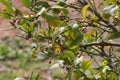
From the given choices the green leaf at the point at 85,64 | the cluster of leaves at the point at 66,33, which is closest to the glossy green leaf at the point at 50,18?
the cluster of leaves at the point at 66,33

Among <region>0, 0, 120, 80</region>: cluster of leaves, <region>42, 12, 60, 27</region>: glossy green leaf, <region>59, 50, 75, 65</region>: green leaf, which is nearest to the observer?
<region>42, 12, 60, 27</region>: glossy green leaf

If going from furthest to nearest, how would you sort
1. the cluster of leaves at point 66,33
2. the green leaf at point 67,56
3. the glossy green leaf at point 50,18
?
1. the green leaf at point 67,56
2. the cluster of leaves at point 66,33
3. the glossy green leaf at point 50,18

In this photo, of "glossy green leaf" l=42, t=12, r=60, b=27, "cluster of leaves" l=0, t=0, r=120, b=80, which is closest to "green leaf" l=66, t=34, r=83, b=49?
"cluster of leaves" l=0, t=0, r=120, b=80

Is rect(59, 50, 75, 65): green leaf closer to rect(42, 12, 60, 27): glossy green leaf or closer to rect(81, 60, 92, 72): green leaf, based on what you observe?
rect(81, 60, 92, 72): green leaf

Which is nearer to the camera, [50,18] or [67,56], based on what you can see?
[50,18]

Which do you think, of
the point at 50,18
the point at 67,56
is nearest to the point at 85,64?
the point at 67,56

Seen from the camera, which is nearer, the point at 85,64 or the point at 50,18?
the point at 50,18

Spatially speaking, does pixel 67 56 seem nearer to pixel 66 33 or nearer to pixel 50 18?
pixel 66 33

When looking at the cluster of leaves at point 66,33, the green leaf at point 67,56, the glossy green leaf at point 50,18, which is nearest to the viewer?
the glossy green leaf at point 50,18

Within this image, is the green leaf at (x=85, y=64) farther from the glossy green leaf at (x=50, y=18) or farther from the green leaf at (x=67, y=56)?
the glossy green leaf at (x=50, y=18)

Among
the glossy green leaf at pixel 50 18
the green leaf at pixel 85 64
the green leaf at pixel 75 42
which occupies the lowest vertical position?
the green leaf at pixel 85 64

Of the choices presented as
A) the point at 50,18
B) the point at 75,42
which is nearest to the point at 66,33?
the point at 75,42

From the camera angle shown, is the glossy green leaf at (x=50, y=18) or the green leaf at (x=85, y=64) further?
the green leaf at (x=85, y=64)

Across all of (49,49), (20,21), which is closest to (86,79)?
(49,49)
